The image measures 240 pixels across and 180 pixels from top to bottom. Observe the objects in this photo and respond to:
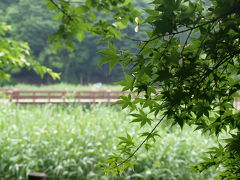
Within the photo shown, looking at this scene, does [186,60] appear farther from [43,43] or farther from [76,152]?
[43,43]

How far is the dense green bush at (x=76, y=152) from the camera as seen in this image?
9.10 feet

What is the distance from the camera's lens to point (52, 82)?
20578 millimetres

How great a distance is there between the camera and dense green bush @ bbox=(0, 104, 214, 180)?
2.77m

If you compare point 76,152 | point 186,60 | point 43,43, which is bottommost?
point 76,152

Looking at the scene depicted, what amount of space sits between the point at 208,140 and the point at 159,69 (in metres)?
3.31

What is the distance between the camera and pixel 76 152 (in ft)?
9.75

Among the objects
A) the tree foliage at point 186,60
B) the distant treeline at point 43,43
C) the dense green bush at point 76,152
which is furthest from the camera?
the distant treeline at point 43,43

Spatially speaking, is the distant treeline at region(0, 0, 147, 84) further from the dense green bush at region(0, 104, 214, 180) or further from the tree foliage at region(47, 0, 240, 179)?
the tree foliage at region(47, 0, 240, 179)

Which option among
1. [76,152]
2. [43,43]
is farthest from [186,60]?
[43,43]

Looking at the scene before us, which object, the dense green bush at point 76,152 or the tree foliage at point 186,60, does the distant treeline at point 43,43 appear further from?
the tree foliage at point 186,60

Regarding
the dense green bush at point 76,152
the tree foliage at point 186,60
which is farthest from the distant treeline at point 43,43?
the tree foliage at point 186,60

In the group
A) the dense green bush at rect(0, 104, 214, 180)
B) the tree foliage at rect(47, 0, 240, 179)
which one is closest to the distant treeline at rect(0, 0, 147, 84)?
the dense green bush at rect(0, 104, 214, 180)

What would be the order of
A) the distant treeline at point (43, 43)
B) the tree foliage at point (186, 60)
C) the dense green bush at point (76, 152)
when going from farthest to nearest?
the distant treeline at point (43, 43) → the dense green bush at point (76, 152) → the tree foliage at point (186, 60)

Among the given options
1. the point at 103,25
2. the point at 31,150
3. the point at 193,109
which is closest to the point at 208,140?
the point at 31,150
